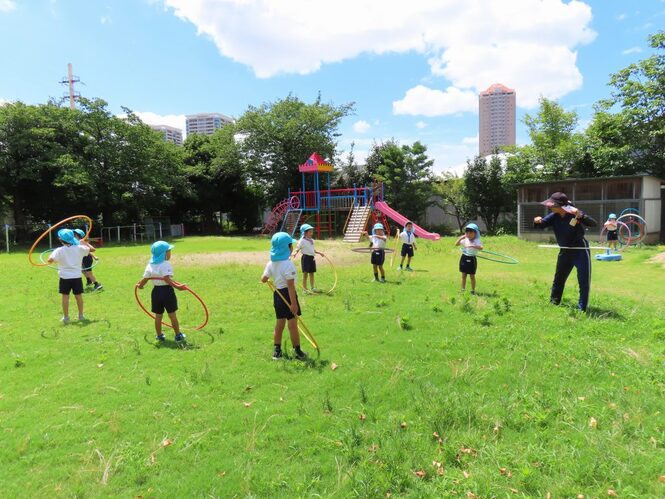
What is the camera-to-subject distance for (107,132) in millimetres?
30812

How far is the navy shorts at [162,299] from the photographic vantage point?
7066mm

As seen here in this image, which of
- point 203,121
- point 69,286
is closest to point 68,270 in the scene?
point 69,286

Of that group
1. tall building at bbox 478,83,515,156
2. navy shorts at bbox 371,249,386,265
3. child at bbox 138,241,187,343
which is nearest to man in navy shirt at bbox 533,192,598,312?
navy shorts at bbox 371,249,386,265

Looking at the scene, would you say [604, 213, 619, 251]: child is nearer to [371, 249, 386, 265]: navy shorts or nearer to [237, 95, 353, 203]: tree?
[371, 249, 386, 265]: navy shorts

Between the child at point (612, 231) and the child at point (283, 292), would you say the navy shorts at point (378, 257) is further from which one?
the child at point (612, 231)

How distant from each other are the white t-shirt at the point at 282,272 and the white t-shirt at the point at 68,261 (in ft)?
15.0

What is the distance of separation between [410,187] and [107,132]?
20.9 meters

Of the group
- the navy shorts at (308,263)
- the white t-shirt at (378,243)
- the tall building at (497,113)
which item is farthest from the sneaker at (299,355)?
the tall building at (497,113)

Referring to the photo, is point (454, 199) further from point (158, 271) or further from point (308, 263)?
point (158, 271)

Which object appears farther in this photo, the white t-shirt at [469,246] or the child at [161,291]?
the white t-shirt at [469,246]

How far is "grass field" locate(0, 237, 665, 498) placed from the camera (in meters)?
3.53

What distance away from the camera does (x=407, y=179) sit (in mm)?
32719

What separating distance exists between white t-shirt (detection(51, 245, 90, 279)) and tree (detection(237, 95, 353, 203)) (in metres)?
26.2

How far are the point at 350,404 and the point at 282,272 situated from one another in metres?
2.15
